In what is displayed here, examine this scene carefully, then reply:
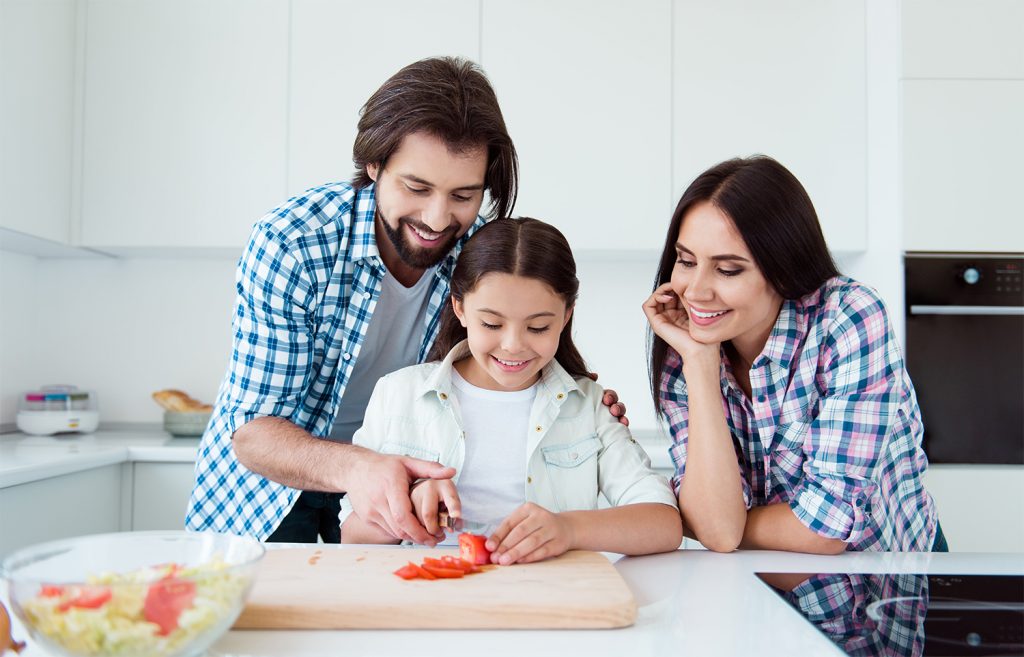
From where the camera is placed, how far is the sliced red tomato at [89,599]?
2.11 ft

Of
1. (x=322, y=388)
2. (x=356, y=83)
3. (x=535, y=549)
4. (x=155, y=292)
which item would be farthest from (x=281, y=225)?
(x=155, y=292)

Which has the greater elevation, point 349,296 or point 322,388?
point 349,296

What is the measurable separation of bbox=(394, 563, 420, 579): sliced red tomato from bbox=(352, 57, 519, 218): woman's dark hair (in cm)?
77

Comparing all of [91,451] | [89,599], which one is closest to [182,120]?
[91,451]

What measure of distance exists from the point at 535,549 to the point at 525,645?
28 cm

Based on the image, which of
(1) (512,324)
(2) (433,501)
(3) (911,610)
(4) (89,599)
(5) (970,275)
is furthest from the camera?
(5) (970,275)

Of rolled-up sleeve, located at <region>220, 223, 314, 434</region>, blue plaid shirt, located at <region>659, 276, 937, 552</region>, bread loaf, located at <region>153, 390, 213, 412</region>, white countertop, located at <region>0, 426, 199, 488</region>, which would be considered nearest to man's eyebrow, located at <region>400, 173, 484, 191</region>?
rolled-up sleeve, located at <region>220, 223, 314, 434</region>

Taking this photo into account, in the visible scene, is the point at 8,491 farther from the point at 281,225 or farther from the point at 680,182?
the point at 680,182

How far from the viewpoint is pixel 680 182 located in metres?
2.84

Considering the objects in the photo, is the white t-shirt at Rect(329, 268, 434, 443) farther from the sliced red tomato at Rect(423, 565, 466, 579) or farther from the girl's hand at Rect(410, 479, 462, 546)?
the sliced red tomato at Rect(423, 565, 466, 579)

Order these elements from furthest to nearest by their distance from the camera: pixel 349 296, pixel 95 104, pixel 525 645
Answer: pixel 95 104, pixel 349 296, pixel 525 645

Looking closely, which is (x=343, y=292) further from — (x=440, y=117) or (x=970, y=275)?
(x=970, y=275)

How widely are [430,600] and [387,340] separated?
0.92 m

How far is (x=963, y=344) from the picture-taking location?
264cm
